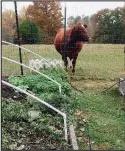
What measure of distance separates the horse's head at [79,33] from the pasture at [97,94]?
1.22m

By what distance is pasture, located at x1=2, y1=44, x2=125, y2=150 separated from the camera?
23.9 ft

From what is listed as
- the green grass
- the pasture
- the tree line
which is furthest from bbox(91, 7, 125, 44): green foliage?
the green grass

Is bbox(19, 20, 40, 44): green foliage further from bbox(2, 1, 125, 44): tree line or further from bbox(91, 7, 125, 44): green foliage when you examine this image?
bbox(91, 7, 125, 44): green foliage

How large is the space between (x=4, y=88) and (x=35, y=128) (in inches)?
122

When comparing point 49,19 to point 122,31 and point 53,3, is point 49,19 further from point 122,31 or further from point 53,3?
point 122,31

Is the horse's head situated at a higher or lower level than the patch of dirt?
→ higher

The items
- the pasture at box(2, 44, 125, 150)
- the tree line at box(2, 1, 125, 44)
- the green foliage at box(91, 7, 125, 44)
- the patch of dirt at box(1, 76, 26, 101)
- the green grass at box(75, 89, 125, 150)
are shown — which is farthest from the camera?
the green foliage at box(91, 7, 125, 44)

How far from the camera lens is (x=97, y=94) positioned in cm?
1116

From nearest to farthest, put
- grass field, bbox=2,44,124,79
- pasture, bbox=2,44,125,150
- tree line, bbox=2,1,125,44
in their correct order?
pasture, bbox=2,44,125,150, grass field, bbox=2,44,124,79, tree line, bbox=2,1,125,44

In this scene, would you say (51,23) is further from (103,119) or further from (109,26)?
(103,119)

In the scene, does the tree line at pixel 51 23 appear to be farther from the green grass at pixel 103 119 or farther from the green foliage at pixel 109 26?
the green grass at pixel 103 119

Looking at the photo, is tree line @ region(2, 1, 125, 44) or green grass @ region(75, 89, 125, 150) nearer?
green grass @ region(75, 89, 125, 150)

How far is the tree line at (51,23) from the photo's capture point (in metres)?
15.9

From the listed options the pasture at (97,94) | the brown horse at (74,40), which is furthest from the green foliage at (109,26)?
the brown horse at (74,40)
